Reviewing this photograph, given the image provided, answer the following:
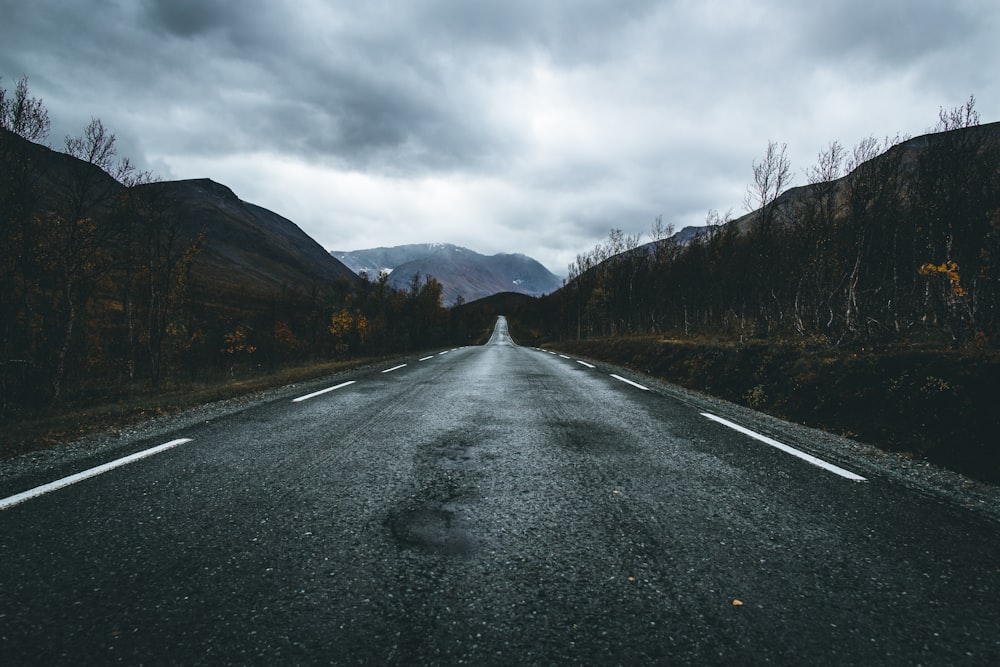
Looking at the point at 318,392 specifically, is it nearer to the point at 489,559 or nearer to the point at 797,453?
the point at 489,559

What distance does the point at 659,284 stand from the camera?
37.2 m

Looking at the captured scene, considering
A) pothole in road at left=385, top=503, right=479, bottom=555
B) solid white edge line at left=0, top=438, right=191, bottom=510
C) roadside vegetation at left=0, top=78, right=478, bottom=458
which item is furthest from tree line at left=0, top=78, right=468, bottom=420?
pothole in road at left=385, top=503, right=479, bottom=555

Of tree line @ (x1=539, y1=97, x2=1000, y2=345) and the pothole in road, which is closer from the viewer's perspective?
the pothole in road

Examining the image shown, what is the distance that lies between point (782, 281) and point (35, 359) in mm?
34822

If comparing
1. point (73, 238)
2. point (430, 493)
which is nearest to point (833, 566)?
point (430, 493)

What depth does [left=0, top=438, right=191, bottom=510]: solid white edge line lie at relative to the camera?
2.97 metres

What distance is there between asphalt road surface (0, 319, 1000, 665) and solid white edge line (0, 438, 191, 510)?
0.08 feet

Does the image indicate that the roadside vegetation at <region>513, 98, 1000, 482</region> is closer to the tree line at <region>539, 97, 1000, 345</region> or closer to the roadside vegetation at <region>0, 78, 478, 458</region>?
the tree line at <region>539, 97, 1000, 345</region>

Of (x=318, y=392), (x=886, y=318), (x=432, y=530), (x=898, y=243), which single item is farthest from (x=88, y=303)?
(x=898, y=243)

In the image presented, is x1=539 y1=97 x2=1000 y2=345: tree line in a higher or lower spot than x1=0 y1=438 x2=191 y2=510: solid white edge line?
higher

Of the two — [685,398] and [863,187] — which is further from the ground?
Answer: [863,187]

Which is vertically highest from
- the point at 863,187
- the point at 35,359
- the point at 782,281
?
the point at 863,187

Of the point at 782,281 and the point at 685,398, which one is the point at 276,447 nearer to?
the point at 685,398

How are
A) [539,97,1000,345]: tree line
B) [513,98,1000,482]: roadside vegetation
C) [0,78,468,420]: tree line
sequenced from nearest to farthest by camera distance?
1. [513,98,1000,482]: roadside vegetation
2. [539,97,1000,345]: tree line
3. [0,78,468,420]: tree line
